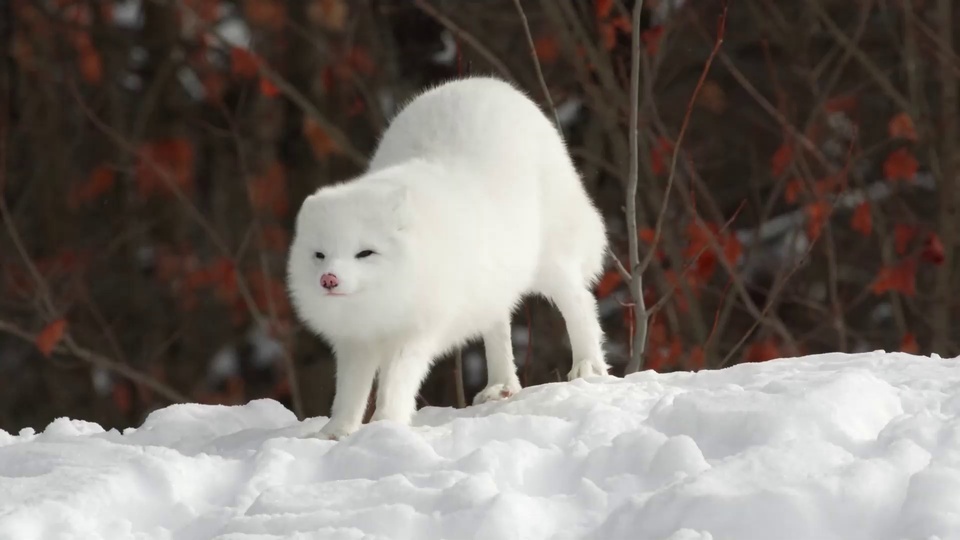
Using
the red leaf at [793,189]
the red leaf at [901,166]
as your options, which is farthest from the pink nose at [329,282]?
the red leaf at [901,166]

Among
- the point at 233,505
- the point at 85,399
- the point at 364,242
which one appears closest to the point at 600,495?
the point at 233,505

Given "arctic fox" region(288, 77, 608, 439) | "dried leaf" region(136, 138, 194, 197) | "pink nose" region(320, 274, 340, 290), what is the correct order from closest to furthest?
"pink nose" region(320, 274, 340, 290)
"arctic fox" region(288, 77, 608, 439)
"dried leaf" region(136, 138, 194, 197)

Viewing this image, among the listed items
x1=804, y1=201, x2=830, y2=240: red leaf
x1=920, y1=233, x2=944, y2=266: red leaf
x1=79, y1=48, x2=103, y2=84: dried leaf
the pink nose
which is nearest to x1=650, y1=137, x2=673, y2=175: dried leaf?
x1=804, y1=201, x2=830, y2=240: red leaf

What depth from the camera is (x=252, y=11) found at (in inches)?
360

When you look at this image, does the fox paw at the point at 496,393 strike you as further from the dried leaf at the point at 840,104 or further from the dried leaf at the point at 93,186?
the dried leaf at the point at 93,186

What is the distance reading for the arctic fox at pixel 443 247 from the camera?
4.48 meters

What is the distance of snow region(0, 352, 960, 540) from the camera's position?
3260 millimetres

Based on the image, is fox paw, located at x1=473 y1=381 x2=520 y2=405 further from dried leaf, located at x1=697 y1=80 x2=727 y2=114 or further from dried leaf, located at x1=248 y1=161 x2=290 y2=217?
dried leaf, located at x1=697 y1=80 x2=727 y2=114

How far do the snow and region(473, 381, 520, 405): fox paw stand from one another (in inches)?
38.7

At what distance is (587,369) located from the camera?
5449 millimetres

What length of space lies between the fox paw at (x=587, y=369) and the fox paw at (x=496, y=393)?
0.24m

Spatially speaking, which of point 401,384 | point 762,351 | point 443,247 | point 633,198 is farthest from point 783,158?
point 401,384

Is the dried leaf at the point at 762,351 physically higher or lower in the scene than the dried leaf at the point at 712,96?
lower

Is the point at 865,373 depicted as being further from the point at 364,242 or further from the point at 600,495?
the point at 364,242
